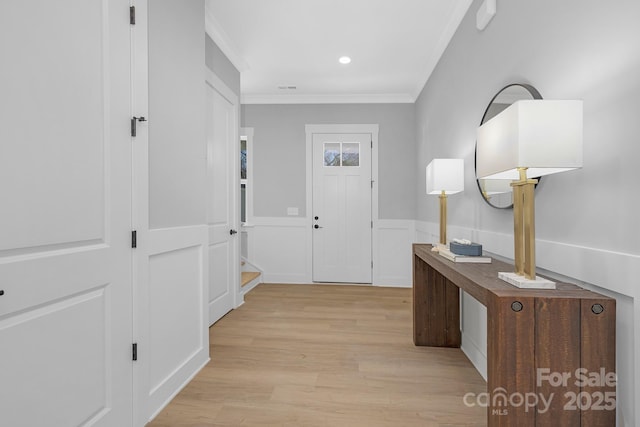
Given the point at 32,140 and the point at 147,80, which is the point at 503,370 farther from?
the point at 147,80

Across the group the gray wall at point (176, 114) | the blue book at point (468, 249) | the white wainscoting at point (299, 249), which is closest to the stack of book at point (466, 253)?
the blue book at point (468, 249)

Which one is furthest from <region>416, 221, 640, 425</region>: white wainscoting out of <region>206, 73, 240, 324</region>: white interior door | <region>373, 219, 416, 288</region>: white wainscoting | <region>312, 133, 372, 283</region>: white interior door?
<region>312, 133, 372, 283</region>: white interior door

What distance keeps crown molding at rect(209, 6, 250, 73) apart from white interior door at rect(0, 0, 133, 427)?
1.51 meters

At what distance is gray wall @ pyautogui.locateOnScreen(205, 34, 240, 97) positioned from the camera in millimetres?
3165

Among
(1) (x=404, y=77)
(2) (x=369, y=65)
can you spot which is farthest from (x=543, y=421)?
(1) (x=404, y=77)

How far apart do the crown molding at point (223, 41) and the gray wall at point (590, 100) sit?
7.07 ft

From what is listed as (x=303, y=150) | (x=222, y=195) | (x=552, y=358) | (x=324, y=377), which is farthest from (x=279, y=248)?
(x=552, y=358)

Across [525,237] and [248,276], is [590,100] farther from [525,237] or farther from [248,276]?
[248,276]

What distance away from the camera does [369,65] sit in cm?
391

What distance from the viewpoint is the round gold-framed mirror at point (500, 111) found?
5.63ft

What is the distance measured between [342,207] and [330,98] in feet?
5.02

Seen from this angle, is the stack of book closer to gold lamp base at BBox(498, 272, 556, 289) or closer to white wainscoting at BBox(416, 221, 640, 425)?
white wainscoting at BBox(416, 221, 640, 425)

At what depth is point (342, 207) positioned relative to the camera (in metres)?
5.04

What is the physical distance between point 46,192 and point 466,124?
99.8 inches
